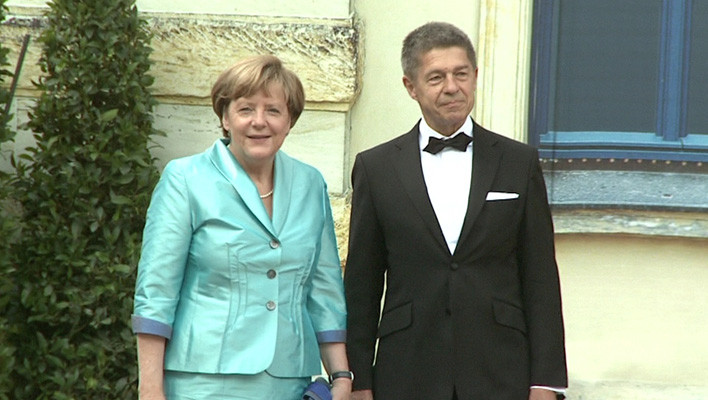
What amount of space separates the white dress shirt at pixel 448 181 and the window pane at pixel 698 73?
213 cm

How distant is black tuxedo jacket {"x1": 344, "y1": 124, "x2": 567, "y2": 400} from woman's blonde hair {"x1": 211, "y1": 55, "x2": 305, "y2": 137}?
426 millimetres

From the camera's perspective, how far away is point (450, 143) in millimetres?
3645

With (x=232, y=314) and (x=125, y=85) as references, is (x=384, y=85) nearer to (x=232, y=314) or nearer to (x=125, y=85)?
(x=125, y=85)

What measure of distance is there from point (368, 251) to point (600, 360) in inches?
83.8

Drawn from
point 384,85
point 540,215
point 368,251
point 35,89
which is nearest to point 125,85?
point 35,89

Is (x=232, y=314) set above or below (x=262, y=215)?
below

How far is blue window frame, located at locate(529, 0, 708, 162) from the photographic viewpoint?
217 inches

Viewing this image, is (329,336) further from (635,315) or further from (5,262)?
(635,315)

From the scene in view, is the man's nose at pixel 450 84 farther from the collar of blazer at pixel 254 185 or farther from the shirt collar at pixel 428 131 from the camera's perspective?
the collar of blazer at pixel 254 185

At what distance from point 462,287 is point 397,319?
21 centimetres

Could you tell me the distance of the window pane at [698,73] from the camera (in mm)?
5516

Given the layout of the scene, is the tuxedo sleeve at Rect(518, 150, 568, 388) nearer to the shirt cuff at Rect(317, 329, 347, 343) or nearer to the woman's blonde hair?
the shirt cuff at Rect(317, 329, 347, 343)

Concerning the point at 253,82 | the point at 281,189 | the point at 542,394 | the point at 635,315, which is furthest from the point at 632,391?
the point at 253,82

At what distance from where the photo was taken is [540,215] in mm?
3619
